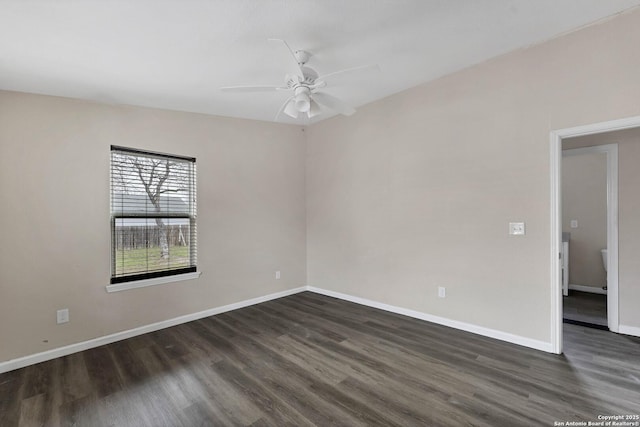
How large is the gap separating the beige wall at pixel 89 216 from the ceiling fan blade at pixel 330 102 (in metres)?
1.95

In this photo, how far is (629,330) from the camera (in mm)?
3039

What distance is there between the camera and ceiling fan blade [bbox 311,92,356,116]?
8.20ft

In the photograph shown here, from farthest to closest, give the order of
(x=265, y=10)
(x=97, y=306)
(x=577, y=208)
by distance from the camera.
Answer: (x=577, y=208) → (x=97, y=306) → (x=265, y=10)

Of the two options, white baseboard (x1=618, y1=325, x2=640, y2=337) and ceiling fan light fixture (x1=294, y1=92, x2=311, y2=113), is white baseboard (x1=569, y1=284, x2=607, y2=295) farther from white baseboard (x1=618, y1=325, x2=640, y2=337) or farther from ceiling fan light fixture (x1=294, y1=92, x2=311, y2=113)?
ceiling fan light fixture (x1=294, y1=92, x2=311, y2=113)

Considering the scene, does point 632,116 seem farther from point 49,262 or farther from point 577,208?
point 49,262

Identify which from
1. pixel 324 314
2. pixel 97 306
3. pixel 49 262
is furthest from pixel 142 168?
pixel 324 314

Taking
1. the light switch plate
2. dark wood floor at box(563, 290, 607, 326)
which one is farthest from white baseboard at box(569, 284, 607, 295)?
the light switch plate

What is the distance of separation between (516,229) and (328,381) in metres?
2.26

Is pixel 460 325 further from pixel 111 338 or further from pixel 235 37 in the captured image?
pixel 111 338

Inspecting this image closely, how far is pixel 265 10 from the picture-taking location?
1985mm

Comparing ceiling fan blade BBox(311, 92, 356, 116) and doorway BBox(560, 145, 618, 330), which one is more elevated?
ceiling fan blade BBox(311, 92, 356, 116)

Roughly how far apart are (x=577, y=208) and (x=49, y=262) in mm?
7212

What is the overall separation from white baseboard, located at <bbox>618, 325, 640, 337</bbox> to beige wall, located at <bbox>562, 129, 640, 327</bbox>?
33mm

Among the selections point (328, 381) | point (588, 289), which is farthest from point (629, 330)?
point (328, 381)
